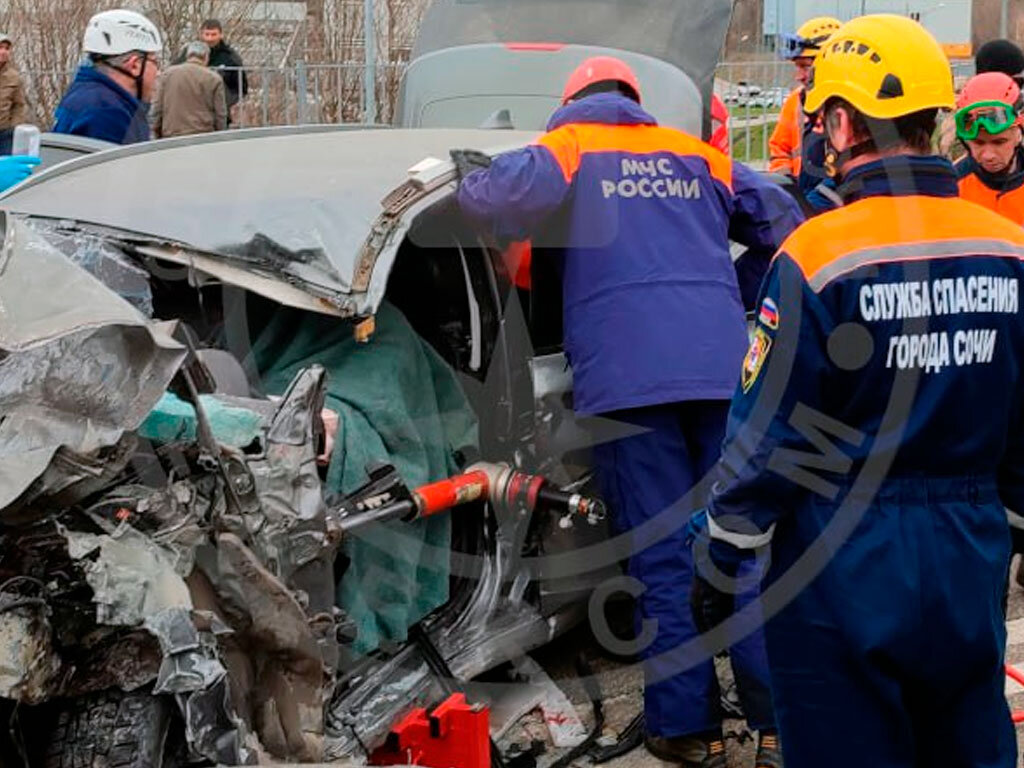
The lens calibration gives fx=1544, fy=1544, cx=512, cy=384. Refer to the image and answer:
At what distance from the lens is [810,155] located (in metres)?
6.10

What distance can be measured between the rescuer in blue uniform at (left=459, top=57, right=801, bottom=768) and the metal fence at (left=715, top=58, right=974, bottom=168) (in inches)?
293

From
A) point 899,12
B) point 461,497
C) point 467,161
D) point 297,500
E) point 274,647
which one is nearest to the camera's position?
point 274,647

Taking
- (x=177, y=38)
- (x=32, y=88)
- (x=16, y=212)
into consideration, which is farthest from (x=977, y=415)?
(x=177, y=38)

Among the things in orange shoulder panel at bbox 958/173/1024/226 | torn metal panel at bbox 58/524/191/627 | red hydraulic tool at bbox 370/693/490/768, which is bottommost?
red hydraulic tool at bbox 370/693/490/768

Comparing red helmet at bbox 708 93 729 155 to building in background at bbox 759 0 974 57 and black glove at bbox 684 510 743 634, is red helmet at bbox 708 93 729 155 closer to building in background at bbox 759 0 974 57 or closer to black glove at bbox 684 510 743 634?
black glove at bbox 684 510 743 634

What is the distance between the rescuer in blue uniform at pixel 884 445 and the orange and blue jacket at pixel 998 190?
2.98 meters

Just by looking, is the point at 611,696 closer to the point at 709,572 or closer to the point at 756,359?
the point at 709,572

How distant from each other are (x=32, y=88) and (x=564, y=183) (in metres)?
11.1

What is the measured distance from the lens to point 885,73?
3.07m

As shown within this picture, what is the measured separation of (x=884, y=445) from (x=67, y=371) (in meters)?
1.57

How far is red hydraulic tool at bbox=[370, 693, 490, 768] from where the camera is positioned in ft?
12.7

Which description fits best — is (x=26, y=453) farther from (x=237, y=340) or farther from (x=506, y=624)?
(x=506, y=624)

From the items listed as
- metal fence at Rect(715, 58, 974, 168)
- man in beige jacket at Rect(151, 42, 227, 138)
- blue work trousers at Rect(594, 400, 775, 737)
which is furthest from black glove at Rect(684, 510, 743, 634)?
metal fence at Rect(715, 58, 974, 168)

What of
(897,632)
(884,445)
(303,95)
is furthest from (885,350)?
(303,95)
